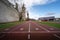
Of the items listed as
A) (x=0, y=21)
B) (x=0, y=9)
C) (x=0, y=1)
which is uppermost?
(x=0, y=1)

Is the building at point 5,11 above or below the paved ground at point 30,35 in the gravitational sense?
above

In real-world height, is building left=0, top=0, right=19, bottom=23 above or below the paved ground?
above

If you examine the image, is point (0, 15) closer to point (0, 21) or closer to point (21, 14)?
point (0, 21)

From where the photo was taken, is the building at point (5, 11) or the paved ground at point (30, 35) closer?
the paved ground at point (30, 35)

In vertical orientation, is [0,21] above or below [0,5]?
below

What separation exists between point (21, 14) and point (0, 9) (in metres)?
51.3

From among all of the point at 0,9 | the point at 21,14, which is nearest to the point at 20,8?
the point at 21,14

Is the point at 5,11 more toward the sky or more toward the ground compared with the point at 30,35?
more toward the sky

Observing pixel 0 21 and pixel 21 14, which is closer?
pixel 0 21

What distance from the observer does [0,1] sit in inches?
1526

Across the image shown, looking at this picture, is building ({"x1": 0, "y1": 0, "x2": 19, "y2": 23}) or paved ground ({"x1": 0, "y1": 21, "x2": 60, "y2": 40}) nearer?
paved ground ({"x1": 0, "y1": 21, "x2": 60, "y2": 40})

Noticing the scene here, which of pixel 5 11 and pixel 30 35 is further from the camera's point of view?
pixel 5 11

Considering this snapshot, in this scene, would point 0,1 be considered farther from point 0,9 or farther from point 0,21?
point 0,21

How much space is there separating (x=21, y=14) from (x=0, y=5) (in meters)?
51.5
